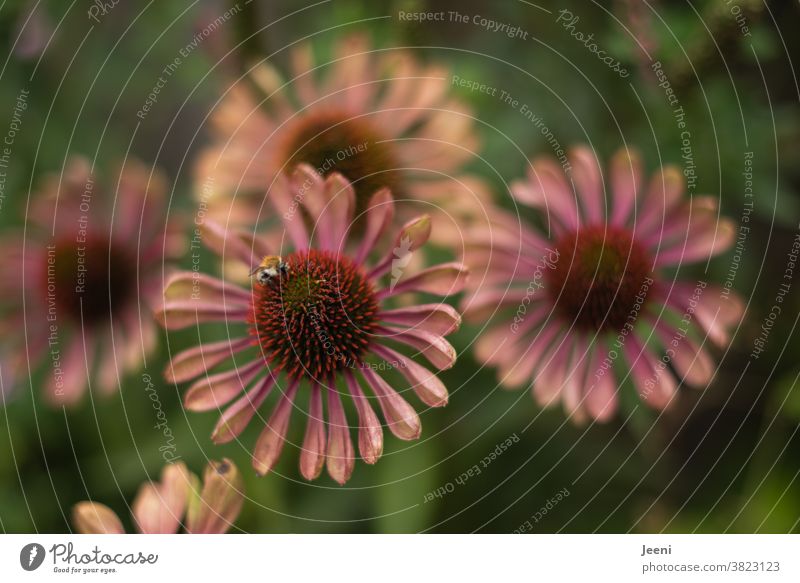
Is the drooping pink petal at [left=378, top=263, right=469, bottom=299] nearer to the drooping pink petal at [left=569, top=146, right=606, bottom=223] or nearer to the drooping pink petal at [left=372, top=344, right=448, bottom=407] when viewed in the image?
the drooping pink petal at [left=372, top=344, right=448, bottom=407]

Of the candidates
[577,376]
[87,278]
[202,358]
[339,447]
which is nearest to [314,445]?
[339,447]

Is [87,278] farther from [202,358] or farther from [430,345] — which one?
[430,345]

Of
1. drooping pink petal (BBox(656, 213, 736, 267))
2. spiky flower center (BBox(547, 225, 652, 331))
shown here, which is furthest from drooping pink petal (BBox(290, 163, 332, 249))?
drooping pink petal (BBox(656, 213, 736, 267))

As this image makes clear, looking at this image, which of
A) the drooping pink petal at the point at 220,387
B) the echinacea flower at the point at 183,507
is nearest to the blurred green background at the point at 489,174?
the echinacea flower at the point at 183,507

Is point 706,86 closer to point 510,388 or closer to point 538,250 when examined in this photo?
point 538,250
